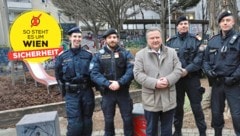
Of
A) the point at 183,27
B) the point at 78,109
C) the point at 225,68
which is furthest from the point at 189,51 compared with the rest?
the point at 78,109

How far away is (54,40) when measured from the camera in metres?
9.99

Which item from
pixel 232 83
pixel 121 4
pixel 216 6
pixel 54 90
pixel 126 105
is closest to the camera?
pixel 232 83

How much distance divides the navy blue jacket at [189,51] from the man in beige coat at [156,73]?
499 millimetres

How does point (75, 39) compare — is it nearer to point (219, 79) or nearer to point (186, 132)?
point (219, 79)

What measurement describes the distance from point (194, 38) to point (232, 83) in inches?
37.2

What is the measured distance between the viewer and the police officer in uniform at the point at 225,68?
4660 mm

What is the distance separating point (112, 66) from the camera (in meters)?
5.01

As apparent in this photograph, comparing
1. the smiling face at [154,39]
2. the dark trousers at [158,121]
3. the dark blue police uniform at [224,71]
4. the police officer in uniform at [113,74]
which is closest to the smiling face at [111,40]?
the police officer in uniform at [113,74]

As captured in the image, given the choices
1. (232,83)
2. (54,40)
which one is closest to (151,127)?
(232,83)

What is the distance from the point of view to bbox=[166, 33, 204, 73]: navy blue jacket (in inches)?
199

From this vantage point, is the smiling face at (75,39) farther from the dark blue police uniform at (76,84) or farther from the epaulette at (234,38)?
the epaulette at (234,38)

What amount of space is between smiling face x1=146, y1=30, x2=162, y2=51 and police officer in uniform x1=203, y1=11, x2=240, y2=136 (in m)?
0.84

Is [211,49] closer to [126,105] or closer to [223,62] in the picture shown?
[223,62]

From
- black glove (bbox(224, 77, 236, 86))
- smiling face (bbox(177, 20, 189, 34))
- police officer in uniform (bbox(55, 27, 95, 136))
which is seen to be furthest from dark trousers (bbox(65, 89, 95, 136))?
black glove (bbox(224, 77, 236, 86))
